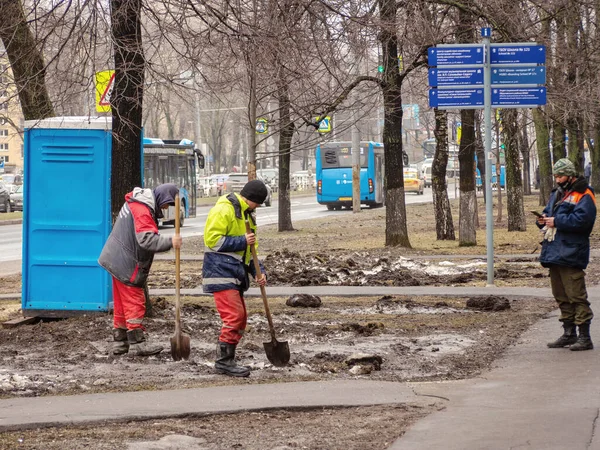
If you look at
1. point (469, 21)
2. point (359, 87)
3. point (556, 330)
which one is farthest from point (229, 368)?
point (359, 87)

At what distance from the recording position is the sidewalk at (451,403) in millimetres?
6137

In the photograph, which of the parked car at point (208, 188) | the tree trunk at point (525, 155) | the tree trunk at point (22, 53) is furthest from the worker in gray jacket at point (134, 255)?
the parked car at point (208, 188)

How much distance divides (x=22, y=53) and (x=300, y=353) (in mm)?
4384

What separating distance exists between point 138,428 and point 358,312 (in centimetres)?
597

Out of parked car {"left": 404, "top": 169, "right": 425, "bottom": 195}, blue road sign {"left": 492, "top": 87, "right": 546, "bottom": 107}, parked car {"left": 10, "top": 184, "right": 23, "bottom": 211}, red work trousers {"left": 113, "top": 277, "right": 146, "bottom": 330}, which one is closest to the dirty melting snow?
blue road sign {"left": 492, "top": 87, "right": 546, "bottom": 107}

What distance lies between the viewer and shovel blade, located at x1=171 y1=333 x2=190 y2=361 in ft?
28.5

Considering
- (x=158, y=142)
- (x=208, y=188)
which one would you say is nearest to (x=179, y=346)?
(x=158, y=142)

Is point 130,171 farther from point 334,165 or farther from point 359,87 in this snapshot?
point 334,165

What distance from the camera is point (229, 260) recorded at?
329 inches

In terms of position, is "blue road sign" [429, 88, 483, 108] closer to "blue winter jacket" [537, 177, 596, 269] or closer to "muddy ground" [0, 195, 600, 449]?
"muddy ground" [0, 195, 600, 449]

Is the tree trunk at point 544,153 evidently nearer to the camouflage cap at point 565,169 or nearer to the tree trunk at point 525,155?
the tree trunk at point 525,155

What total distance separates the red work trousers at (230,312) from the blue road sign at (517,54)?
25.3 ft

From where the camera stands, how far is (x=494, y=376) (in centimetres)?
826

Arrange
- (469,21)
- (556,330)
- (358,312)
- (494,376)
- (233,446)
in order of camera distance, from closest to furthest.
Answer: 1. (233,446)
2. (494,376)
3. (556,330)
4. (358,312)
5. (469,21)
